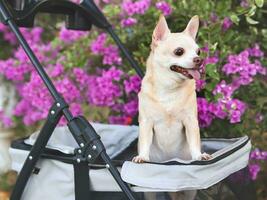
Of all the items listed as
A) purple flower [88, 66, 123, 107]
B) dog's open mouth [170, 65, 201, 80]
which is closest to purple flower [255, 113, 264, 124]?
purple flower [88, 66, 123, 107]

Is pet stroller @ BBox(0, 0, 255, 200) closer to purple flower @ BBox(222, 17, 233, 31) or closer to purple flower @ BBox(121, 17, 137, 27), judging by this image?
purple flower @ BBox(121, 17, 137, 27)

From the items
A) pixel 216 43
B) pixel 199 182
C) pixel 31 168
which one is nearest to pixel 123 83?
pixel 216 43

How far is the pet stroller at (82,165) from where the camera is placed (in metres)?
1.50

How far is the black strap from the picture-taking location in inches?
65.1

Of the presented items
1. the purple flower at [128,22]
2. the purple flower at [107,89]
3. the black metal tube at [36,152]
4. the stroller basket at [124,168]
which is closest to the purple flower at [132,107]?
the purple flower at [107,89]

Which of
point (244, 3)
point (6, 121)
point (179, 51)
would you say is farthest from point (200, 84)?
point (6, 121)

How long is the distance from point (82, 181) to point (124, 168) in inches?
7.1

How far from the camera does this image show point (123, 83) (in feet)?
8.21

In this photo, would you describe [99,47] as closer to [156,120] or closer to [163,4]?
[163,4]

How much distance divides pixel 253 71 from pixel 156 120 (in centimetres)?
59

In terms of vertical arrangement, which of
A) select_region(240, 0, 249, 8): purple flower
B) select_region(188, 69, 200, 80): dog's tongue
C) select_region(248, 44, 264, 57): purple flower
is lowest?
select_region(248, 44, 264, 57): purple flower

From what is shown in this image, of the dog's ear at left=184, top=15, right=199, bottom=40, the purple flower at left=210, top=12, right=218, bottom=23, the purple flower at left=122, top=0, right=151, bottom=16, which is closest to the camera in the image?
the dog's ear at left=184, top=15, right=199, bottom=40

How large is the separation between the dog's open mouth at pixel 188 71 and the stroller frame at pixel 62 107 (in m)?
0.30

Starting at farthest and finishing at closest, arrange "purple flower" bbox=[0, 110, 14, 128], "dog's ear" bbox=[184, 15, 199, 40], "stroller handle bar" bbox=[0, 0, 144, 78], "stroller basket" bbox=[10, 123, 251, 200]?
1. "purple flower" bbox=[0, 110, 14, 128]
2. "stroller handle bar" bbox=[0, 0, 144, 78]
3. "dog's ear" bbox=[184, 15, 199, 40]
4. "stroller basket" bbox=[10, 123, 251, 200]
